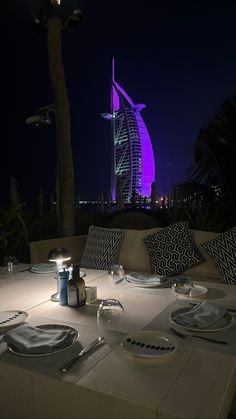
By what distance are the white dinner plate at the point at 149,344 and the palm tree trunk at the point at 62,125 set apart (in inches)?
112

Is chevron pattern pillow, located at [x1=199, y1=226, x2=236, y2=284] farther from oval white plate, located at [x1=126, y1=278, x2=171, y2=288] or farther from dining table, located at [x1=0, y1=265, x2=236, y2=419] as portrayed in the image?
dining table, located at [x1=0, y1=265, x2=236, y2=419]

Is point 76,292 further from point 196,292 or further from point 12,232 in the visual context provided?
point 12,232

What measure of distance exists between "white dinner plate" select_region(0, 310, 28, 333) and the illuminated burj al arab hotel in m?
8.75

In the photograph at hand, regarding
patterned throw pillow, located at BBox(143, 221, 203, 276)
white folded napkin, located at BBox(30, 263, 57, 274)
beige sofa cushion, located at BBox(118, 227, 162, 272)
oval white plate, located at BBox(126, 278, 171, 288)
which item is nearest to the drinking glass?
oval white plate, located at BBox(126, 278, 171, 288)

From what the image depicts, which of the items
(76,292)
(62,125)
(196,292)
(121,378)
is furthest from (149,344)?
(62,125)

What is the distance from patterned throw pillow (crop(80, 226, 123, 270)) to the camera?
2.76 metres

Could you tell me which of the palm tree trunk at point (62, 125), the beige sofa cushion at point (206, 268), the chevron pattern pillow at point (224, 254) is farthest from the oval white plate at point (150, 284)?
the palm tree trunk at point (62, 125)

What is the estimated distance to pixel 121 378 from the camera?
30.4 inches

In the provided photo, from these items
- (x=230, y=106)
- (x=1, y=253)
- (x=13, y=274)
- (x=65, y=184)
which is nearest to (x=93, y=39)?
(x=230, y=106)

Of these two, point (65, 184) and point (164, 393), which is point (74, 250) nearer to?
point (65, 184)

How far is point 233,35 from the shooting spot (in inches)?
264

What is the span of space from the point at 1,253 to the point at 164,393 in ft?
10.3

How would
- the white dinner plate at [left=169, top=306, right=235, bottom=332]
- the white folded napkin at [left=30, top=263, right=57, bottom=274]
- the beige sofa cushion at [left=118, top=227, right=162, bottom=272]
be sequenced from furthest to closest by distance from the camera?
1. the beige sofa cushion at [left=118, top=227, right=162, bottom=272]
2. the white folded napkin at [left=30, top=263, right=57, bottom=274]
3. the white dinner plate at [left=169, top=306, right=235, bottom=332]

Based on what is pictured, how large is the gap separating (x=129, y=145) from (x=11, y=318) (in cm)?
1046
